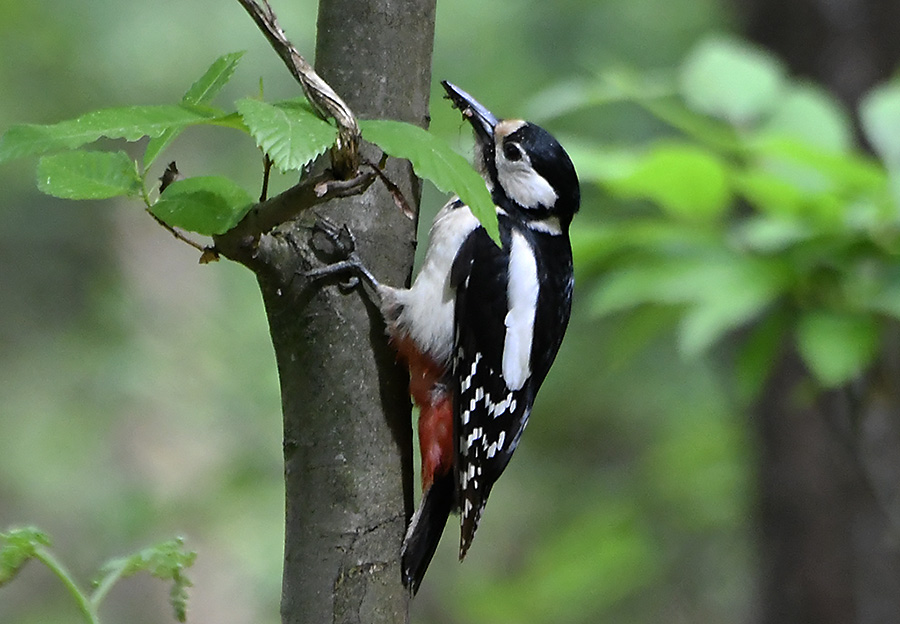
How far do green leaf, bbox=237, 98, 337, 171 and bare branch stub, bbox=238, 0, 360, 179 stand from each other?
13 millimetres

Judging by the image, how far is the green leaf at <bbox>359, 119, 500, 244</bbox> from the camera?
849 millimetres

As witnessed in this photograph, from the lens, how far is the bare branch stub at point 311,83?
839mm

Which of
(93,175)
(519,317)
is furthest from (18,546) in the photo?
(519,317)

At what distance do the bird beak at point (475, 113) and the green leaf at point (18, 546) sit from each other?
1.38 meters

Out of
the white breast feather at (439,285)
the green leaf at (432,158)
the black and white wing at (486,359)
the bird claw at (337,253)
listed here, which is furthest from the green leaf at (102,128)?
the black and white wing at (486,359)

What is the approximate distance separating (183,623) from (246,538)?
155 inches

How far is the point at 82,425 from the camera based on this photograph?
5.61 metres

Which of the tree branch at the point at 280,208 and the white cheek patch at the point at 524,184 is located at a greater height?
the tree branch at the point at 280,208

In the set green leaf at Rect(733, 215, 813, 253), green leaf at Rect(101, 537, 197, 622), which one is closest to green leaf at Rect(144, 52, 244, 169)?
green leaf at Rect(101, 537, 197, 622)

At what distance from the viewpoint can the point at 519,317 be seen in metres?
1.90

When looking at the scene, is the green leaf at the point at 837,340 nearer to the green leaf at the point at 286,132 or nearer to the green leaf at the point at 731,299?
the green leaf at the point at 731,299

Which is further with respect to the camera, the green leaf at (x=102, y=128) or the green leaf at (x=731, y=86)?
the green leaf at (x=731, y=86)

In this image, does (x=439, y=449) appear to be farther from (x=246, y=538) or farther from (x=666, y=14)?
(x=666, y=14)

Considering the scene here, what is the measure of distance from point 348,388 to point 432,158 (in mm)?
386
